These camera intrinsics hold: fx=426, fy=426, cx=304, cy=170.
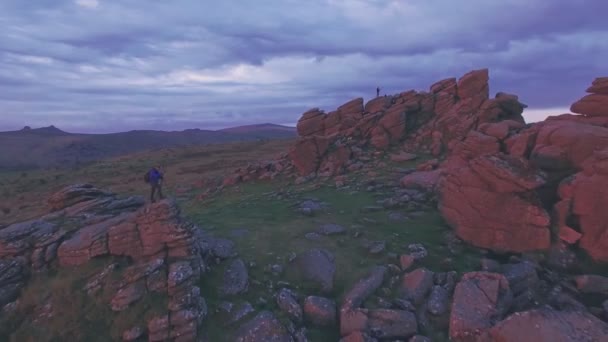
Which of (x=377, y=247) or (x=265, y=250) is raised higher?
(x=265, y=250)

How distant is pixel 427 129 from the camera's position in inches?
1475

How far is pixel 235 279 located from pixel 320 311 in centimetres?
377

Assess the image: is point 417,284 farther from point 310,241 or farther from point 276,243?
point 276,243

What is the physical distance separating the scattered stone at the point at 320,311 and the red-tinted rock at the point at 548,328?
5361 millimetres

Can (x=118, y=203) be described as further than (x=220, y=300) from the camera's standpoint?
Yes

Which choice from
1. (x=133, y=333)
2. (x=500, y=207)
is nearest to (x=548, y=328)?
(x=500, y=207)

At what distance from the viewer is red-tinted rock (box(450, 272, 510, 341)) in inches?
565

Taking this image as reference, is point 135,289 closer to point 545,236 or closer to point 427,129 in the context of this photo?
point 545,236

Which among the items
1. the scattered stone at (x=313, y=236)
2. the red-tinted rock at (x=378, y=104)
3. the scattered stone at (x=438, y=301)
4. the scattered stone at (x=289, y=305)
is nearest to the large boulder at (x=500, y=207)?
the scattered stone at (x=438, y=301)

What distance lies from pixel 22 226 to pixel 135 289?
6.88 meters

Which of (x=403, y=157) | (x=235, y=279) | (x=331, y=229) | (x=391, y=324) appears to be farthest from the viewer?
(x=403, y=157)

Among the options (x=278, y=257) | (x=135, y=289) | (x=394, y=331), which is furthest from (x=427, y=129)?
(x=135, y=289)

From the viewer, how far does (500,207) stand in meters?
19.8

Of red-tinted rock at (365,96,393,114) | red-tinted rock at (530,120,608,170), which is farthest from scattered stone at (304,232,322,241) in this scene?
red-tinted rock at (365,96,393,114)
